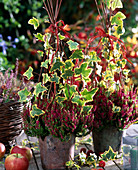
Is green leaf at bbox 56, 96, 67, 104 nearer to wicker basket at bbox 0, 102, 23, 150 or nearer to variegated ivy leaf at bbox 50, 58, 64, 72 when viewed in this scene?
variegated ivy leaf at bbox 50, 58, 64, 72

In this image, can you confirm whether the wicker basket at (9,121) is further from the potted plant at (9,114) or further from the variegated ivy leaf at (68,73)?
the variegated ivy leaf at (68,73)

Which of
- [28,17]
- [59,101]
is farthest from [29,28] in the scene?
[59,101]

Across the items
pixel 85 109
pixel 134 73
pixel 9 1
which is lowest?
pixel 85 109

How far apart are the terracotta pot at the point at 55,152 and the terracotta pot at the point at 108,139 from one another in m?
0.18

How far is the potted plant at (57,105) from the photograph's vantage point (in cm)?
115

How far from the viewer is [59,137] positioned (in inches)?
Result: 47.0

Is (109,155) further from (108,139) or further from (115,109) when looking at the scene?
(115,109)

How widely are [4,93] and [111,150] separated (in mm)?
664

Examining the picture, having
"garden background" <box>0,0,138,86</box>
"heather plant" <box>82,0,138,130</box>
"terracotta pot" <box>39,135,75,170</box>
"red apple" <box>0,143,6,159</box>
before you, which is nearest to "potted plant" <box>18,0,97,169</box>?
"terracotta pot" <box>39,135,75,170</box>

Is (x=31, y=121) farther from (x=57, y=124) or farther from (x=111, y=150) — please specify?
(x=111, y=150)

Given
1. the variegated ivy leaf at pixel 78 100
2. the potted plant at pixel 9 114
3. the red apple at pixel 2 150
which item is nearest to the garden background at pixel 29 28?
the potted plant at pixel 9 114

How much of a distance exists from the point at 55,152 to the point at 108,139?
29 cm

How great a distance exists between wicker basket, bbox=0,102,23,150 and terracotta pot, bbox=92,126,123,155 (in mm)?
447

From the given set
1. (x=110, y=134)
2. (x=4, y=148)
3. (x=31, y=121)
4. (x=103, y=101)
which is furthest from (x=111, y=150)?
(x=4, y=148)
